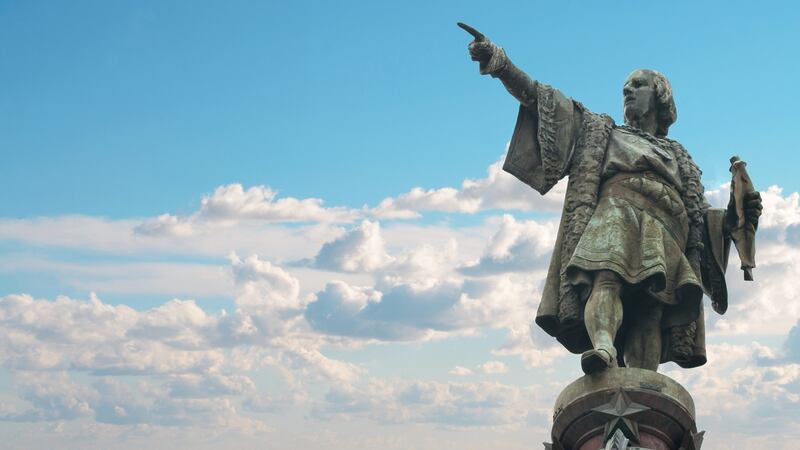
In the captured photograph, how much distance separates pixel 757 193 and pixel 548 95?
276 centimetres

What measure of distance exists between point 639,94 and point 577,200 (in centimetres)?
190

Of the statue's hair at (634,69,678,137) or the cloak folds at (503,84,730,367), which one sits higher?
the statue's hair at (634,69,678,137)

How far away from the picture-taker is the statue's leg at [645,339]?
1543cm

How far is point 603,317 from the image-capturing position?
14.7m

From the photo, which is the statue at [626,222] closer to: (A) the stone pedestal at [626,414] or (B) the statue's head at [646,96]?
(B) the statue's head at [646,96]

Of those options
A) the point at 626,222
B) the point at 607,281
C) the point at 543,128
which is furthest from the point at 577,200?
the point at 607,281

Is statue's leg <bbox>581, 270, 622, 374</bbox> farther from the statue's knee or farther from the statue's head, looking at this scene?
the statue's head

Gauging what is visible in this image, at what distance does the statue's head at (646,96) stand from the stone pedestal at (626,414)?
13.8 ft

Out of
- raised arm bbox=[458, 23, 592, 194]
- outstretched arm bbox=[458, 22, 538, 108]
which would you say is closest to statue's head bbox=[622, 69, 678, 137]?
raised arm bbox=[458, 23, 592, 194]

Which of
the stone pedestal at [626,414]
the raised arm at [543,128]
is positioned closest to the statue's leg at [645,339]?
the stone pedestal at [626,414]

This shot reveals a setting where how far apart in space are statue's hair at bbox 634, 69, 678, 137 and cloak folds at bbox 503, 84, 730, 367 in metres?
0.38

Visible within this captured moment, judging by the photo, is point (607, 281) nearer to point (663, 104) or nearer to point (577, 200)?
point (577, 200)

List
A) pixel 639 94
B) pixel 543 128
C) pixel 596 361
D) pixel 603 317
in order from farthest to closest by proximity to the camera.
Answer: pixel 639 94 → pixel 543 128 → pixel 603 317 → pixel 596 361

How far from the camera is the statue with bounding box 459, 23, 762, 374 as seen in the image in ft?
49.8
